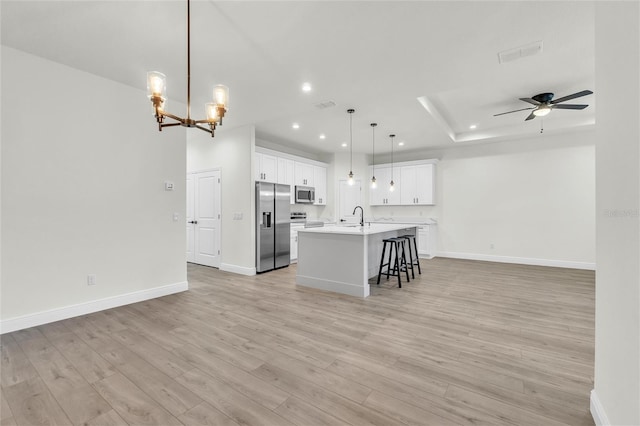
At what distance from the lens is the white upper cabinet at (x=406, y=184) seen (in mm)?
7375

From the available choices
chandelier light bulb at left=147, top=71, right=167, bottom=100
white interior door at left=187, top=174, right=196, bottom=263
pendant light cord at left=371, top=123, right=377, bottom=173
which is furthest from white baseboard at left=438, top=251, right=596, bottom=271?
chandelier light bulb at left=147, top=71, right=167, bottom=100

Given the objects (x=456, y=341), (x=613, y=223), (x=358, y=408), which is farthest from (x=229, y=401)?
(x=613, y=223)

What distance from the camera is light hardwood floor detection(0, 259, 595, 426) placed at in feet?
5.65

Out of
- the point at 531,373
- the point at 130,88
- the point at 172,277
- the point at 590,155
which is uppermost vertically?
the point at 130,88

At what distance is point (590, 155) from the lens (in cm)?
577

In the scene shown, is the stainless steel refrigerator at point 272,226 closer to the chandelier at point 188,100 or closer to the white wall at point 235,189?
the white wall at point 235,189

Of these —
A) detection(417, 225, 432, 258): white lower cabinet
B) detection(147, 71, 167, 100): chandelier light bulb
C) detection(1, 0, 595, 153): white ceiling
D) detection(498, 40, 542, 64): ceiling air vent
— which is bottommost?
detection(417, 225, 432, 258): white lower cabinet

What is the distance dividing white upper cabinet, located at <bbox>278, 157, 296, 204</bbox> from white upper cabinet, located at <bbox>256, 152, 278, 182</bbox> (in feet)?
0.44

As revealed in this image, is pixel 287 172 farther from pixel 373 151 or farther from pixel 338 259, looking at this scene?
pixel 338 259

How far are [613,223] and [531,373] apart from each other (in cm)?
135

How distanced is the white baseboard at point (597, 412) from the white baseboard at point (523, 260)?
5.52 metres

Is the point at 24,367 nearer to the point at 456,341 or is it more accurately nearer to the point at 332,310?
A: the point at 332,310

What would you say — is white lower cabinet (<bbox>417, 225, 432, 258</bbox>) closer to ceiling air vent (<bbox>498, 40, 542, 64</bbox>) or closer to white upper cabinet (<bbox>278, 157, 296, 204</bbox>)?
white upper cabinet (<bbox>278, 157, 296, 204</bbox>)

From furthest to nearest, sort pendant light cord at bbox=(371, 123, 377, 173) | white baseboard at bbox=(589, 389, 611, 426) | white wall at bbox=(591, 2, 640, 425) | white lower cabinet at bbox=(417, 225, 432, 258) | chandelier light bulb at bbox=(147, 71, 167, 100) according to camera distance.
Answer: white lower cabinet at bbox=(417, 225, 432, 258) → pendant light cord at bbox=(371, 123, 377, 173) → chandelier light bulb at bbox=(147, 71, 167, 100) → white baseboard at bbox=(589, 389, 611, 426) → white wall at bbox=(591, 2, 640, 425)
